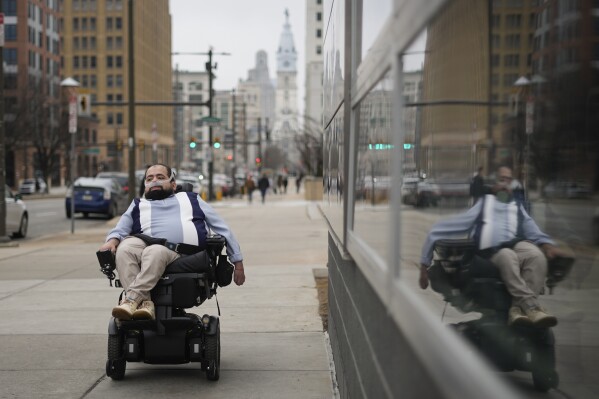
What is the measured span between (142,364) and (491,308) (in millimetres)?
5431

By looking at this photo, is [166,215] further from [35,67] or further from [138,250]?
[35,67]

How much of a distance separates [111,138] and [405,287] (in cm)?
13604

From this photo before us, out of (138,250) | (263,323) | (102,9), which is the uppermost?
(102,9)

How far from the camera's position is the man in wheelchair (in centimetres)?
595

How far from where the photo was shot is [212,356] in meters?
6.30

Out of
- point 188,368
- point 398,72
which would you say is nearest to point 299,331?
point 188,368

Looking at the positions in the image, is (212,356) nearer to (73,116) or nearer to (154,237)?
(154,237)

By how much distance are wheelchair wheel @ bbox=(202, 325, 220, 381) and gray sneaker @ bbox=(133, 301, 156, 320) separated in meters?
0.44

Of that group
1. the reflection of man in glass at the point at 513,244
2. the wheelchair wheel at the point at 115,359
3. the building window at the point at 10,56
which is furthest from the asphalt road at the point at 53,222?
the building window at the point at 10,56

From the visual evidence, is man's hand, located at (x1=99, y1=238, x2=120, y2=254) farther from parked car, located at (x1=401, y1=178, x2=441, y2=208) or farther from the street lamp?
the street lamp

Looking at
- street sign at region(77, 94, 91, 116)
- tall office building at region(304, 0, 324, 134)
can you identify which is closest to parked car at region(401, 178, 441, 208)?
street sign at region(77, 94, 91, 116)

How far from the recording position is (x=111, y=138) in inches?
5320

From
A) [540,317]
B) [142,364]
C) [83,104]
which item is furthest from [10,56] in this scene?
[540,317]

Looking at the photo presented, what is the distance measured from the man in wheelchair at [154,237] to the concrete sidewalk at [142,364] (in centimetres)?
69
